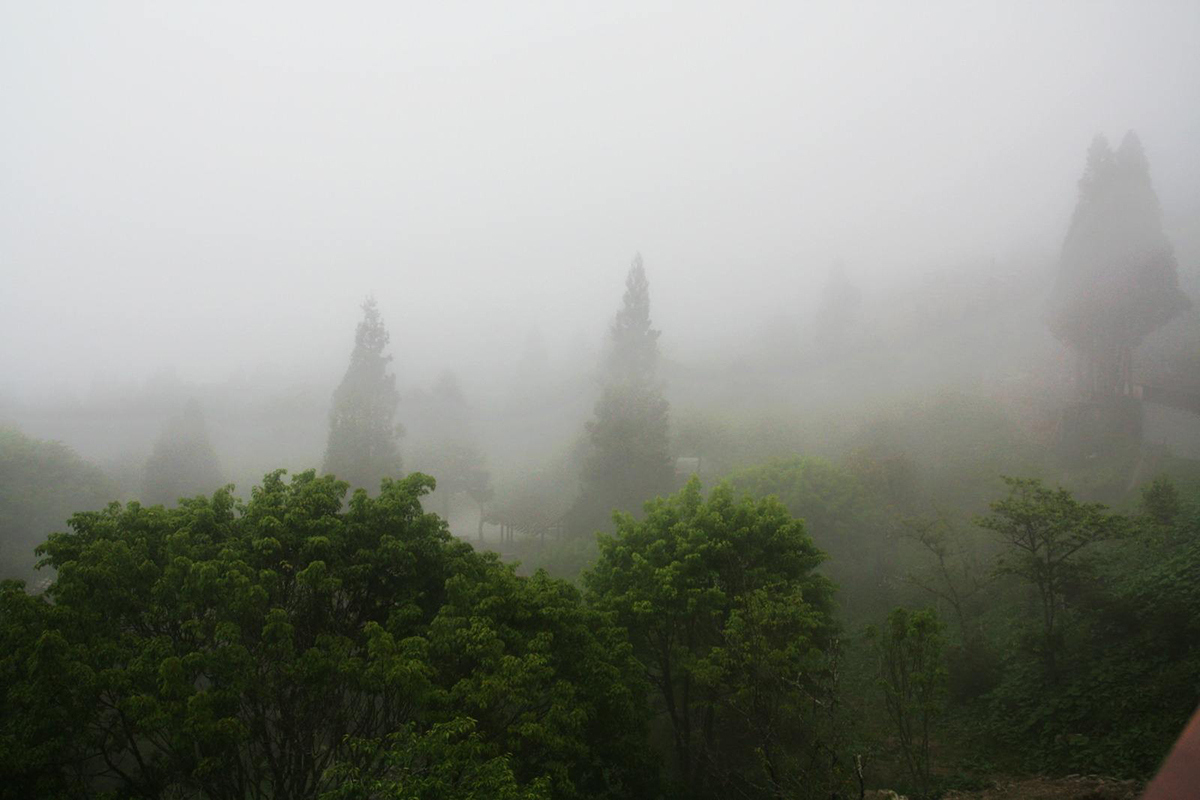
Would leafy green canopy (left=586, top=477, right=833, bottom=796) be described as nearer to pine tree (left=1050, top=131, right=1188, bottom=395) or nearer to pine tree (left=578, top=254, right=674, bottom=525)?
pine tree (left=578, top=254, right=674, bottom=525)

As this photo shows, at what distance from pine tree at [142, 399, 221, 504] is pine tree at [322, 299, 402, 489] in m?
13.9

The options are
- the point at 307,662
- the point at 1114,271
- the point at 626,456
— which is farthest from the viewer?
the point at 626,456

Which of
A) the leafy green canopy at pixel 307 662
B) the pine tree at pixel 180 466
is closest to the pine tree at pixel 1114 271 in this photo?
the leafy green canopy at pixel 307 662

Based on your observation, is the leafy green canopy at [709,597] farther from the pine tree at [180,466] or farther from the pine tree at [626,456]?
→ the pine tree at [180,466]

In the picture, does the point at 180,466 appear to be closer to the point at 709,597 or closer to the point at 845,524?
the point at 709,597

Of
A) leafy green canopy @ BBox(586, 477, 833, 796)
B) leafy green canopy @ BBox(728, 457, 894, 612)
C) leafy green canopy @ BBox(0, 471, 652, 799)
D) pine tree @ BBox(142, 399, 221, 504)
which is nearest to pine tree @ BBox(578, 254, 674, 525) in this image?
leafy green canopy @ BBox(728, 457, 894, 612)

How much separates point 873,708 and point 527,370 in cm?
6534

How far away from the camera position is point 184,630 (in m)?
10.4

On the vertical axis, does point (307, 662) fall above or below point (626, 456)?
below

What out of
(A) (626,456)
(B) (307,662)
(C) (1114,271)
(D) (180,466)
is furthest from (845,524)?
(D) (180,466)

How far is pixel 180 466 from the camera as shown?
41969 mm

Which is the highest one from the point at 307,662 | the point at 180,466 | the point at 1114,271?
the point at 1114,271

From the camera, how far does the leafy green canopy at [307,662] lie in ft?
28.9

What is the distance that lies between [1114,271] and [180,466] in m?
68.5
